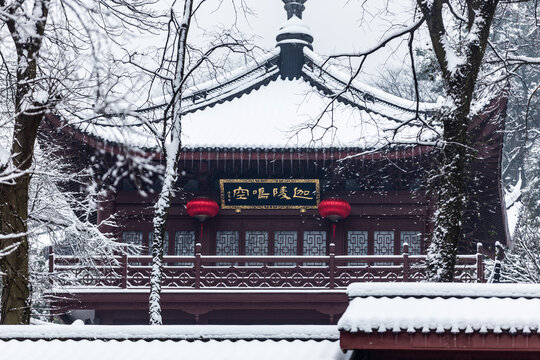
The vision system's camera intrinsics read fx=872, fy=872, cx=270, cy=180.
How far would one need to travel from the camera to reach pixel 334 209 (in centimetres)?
1689

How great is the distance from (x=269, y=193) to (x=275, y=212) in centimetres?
45

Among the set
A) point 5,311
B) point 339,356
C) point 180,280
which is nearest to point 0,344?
point 5,311

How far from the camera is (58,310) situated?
16797 mm

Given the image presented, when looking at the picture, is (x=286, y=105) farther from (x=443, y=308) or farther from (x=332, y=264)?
(x=443, y=308)

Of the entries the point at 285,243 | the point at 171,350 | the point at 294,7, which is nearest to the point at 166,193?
the point at 171,350

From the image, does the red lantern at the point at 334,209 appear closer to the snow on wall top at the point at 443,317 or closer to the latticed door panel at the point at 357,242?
the latticed door panel at the point at 357,242

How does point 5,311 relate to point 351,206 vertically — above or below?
below

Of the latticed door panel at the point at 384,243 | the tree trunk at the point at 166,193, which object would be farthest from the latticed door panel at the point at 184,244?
the tree trunk at the point at 166,193

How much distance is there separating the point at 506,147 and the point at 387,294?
3165cm

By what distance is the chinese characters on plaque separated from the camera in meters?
17.3

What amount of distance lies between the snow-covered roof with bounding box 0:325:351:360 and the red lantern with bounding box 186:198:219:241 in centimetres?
882

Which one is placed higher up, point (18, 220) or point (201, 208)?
point (201, 208)

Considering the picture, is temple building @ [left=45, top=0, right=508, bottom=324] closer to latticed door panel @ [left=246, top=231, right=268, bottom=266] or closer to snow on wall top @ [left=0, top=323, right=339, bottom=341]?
latticed door panel @ [left=246, top=231, right=268, bottom=266]

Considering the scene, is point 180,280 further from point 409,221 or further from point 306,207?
point 409,221
